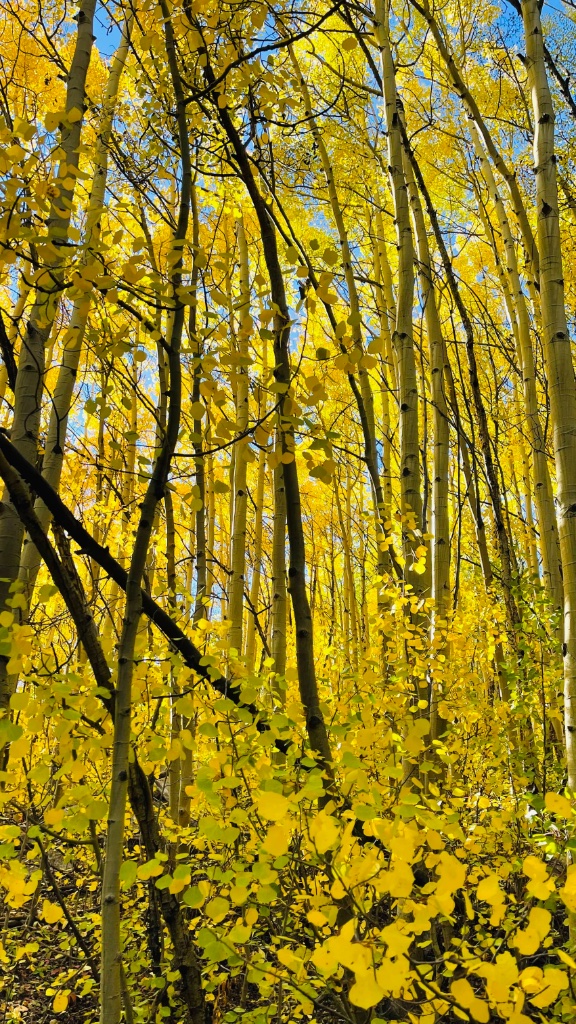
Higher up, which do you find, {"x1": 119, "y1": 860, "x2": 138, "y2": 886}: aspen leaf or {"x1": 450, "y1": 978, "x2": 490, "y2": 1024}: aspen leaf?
{"x1": 119, "y1": 860, "x2": 138, "y2": 886}: aspen leaf

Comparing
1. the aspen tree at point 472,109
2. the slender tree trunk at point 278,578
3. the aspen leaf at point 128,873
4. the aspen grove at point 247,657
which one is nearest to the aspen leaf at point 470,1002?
the aspen grove at point 247,657

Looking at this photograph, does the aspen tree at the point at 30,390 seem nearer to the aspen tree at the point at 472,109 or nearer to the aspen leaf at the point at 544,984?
the aspen leaf at the point at 544,984

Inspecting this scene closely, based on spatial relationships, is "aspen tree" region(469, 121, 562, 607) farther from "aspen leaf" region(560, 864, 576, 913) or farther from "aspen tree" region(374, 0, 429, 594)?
"aspen leaf" region(560, 864, 576, 913)

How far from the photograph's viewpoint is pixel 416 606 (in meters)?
2.02

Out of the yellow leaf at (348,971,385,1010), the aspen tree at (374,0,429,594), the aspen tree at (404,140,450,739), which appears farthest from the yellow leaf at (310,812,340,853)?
the aspen tree at (404,140,450,739)

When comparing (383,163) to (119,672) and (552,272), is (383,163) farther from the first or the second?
(119,672)

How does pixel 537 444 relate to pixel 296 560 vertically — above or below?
above

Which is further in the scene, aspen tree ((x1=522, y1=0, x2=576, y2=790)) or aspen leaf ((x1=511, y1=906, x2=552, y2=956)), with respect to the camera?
aspen tree ((x1=522, y1=0, x2=576, y2=790))

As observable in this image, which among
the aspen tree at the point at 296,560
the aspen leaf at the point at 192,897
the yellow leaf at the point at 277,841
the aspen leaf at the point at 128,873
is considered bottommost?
the aspen leaf at the point at 192,897

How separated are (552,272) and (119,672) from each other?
164cm

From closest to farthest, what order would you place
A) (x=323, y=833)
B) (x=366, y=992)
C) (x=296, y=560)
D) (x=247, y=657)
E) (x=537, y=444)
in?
1. (x=366, y=992)
2. (x=323, y=833)
3. (x=296, y=560)
4. (x=247, y=657)
5. (x=537, y=444)

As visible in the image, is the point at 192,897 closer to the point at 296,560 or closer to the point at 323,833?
the point at 323,833

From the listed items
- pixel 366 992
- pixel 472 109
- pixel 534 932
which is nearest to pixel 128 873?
Answer: pixel 366 992

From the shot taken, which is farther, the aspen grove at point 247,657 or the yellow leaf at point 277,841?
the aspen grove at point 247,657
